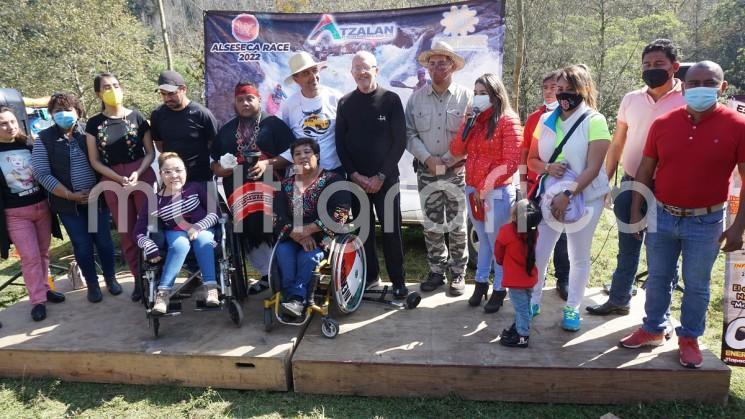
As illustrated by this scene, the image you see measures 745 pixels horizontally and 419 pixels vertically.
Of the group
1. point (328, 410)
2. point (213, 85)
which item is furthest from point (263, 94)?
point (328, 410)

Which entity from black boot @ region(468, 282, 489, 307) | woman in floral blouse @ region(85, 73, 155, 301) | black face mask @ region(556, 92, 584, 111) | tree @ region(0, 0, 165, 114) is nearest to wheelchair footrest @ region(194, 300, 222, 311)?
woman in floral blouse @ region(85, 73, 155, 301)

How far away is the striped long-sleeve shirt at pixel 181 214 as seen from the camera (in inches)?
126

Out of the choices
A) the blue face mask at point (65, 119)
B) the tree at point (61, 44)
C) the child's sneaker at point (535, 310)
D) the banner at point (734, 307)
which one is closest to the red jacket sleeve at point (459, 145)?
the child's sneaker at point (535, 310)

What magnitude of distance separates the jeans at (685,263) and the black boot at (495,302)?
0.90 meters

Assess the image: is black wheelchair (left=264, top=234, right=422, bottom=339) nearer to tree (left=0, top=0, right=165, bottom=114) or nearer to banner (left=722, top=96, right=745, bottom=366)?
banner (left=722, top=96, right=745, bottom=366)

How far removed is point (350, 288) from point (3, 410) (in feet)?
7.13

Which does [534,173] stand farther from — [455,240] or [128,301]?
[128,301]

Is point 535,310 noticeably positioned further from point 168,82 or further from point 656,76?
point 168,82

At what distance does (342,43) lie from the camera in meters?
5.18

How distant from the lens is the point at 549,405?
2607 millimetres

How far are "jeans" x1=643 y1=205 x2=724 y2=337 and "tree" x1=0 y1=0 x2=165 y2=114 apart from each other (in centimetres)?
1549

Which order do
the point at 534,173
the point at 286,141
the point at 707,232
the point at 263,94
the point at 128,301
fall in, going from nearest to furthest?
the point at 707,232 < the point at 534,173 < the point at 286,141 < the point at 128,301 < the point at 263,94

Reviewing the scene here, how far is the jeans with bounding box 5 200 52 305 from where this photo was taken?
3471mm

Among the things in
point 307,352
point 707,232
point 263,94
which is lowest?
point 307,352
